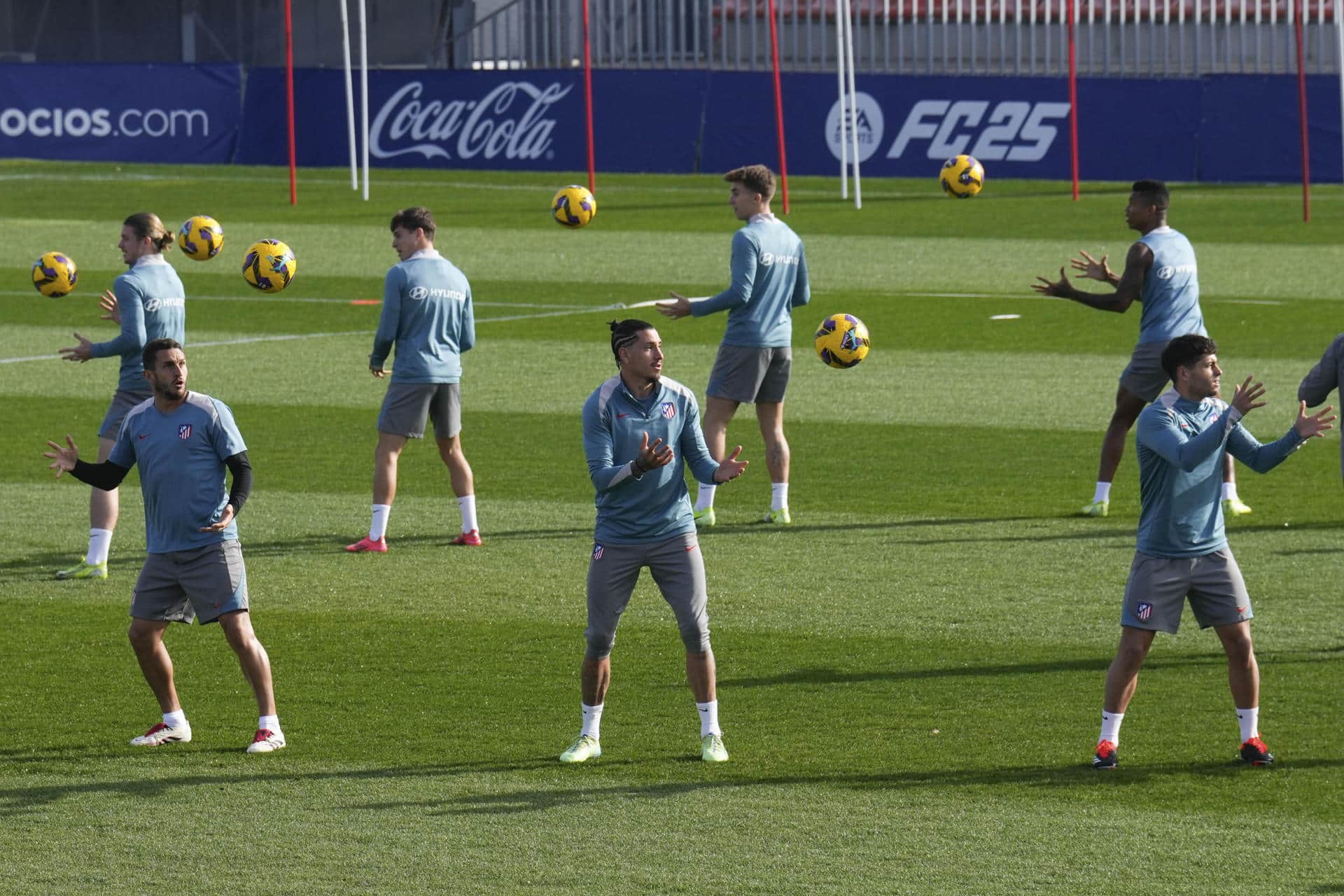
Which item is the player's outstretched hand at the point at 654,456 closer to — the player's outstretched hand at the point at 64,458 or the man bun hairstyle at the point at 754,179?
the player's outstretched hand at the point at 64,458

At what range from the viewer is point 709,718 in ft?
30.5

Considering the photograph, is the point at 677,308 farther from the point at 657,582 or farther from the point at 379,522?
the point at 657,582

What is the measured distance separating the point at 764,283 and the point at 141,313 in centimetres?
413

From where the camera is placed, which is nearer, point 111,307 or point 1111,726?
point 1111,726

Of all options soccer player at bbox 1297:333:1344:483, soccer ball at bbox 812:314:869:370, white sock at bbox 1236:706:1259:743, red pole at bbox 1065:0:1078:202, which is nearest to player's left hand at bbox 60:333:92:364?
soccer ball at bbox 812:314:869:370

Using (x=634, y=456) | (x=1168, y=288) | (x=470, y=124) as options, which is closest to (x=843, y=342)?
(x=1168, y=288)

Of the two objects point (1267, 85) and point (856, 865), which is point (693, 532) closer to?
point (856, 865)

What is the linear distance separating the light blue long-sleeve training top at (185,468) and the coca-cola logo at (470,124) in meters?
33.4

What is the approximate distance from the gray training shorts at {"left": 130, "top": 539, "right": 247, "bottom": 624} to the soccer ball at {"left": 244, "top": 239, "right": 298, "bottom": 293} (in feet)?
22.5

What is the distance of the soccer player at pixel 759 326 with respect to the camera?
1422cm

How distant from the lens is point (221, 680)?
10969mm

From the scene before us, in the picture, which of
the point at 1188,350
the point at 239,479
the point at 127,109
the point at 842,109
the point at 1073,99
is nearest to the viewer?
the point at 1188,350

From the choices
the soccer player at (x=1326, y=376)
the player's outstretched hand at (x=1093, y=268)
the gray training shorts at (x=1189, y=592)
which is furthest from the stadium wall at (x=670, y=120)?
the gray training shorts at (x=1189, y=592)

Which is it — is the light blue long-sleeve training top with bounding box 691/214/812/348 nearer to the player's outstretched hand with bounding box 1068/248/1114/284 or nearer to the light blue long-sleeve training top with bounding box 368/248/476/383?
the light blue long-sleeve training top with bounding box 368/248/476/383
